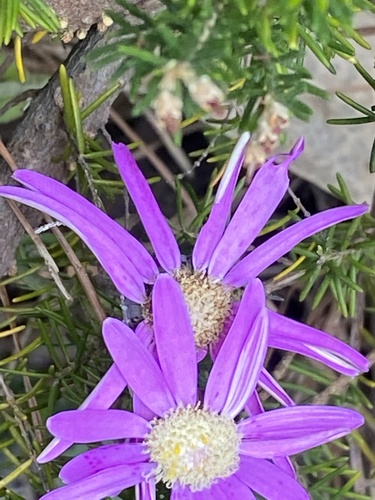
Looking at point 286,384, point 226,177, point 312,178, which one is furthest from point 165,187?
point 226,177

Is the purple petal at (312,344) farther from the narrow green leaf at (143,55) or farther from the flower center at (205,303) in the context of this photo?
the narrow green leaf at (143,55)

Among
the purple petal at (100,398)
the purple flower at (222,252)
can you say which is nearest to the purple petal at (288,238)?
the purple flower at (222,252)

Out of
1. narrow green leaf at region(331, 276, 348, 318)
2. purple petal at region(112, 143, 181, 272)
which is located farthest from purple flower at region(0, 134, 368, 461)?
narrow green leaf at region(331, 276, 348, 318)

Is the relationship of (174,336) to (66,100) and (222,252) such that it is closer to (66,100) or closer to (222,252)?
(222,252)

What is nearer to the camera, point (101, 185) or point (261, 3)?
point (261, 3)

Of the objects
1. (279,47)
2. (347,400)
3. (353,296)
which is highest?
(279,47)

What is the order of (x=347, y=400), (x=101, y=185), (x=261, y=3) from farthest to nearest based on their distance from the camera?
(x=347, y=400)
(x=101, y=185)
(x=261, y=3)

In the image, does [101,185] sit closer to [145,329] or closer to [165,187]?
[145,329]

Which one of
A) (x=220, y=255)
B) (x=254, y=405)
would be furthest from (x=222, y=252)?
(x=254, y=405)
